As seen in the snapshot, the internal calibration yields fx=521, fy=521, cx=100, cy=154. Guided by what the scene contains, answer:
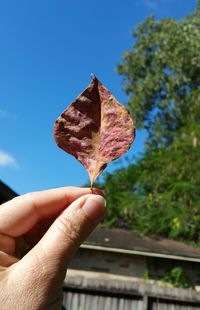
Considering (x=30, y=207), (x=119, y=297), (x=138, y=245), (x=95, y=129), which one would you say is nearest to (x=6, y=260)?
(x=30, y=207)

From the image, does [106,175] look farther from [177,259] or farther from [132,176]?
[177,259]

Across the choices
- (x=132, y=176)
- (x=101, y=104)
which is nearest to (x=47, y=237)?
(x=101, y=104)

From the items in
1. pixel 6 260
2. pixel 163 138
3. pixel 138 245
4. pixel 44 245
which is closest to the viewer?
pixel 44 245

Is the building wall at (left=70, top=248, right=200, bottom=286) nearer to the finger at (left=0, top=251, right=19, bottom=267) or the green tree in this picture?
the green tree

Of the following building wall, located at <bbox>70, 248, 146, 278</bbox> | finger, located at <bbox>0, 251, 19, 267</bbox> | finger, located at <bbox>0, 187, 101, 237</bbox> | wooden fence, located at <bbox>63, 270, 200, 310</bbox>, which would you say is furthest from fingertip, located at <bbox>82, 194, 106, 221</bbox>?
building wall, located at <bbox>70, 248, 146, 278</bbox>

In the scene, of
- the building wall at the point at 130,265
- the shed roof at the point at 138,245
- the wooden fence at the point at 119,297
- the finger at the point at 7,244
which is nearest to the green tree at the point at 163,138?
the shed roof at the point at 138,245

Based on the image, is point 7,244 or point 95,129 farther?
point 7,244

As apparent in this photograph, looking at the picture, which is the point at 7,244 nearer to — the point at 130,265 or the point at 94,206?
the point at 94,206
